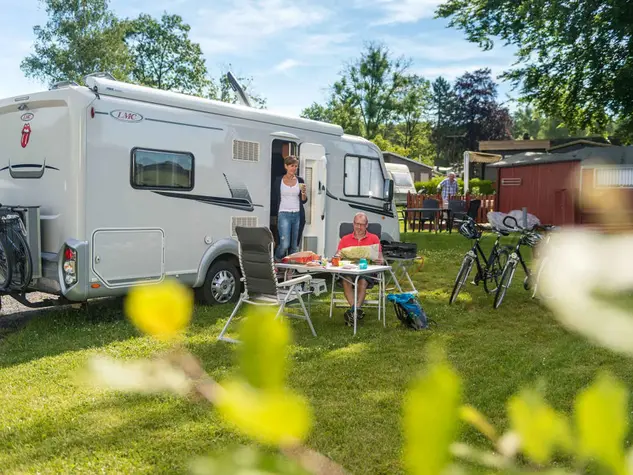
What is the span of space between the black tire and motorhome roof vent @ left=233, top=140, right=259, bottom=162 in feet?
4.19

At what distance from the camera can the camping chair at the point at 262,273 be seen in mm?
5775

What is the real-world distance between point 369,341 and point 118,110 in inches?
131

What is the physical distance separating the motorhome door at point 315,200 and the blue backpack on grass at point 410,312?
2.48 m

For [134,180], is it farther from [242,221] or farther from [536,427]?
[536,427]

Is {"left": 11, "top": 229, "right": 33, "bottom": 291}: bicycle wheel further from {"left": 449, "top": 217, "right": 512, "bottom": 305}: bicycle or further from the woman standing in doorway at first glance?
{"left": 449, "top": 217, "right": 512, "bottom": 305}: bicycle

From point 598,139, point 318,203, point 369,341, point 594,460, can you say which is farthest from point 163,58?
point 594,460

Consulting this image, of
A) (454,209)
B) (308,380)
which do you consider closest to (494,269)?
(308,380)

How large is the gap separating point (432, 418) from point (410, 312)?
5961 millimetres

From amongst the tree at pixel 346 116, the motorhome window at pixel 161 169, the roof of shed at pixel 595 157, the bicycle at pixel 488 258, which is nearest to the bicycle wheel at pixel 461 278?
the bicycle at pixel 488 258

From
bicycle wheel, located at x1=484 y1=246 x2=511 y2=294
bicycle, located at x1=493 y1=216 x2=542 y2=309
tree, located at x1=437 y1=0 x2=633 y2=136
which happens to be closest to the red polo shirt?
bicycle, located at x1=493 y1=216 x2=542 y2=309

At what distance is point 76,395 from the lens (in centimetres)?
419

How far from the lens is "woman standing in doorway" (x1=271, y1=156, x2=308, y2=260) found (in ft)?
25.3

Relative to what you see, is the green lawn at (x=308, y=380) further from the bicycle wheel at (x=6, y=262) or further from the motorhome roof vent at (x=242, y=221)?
the motorhome roof vent at (x=242, y=221)

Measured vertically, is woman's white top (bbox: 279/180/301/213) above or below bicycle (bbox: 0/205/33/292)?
above
